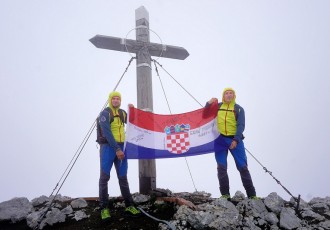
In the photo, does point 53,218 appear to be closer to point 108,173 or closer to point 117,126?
point 108,173

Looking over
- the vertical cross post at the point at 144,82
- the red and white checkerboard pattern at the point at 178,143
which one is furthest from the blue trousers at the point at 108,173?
the red and white checkerboard pattern at the point at 178,143

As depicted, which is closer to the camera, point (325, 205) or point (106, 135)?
point (106, 135)

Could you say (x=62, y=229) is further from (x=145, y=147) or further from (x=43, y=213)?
(x=145, y=147)

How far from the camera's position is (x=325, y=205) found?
6.39 meters

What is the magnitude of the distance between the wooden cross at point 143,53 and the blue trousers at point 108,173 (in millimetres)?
934

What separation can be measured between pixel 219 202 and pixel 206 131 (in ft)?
6.87

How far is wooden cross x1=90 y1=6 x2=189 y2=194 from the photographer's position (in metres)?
6.91

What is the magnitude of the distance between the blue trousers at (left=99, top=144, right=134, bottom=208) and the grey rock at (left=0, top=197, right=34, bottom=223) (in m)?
1.54

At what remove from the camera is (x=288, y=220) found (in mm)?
5098

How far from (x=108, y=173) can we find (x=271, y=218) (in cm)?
316

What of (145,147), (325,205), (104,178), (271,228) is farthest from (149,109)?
(325,205)

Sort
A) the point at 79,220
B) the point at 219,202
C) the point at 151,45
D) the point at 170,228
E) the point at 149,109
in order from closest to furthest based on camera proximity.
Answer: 1. the point at 170,228
2. the point at 219,202
3. the point at 79,220
4. the point at 149,109
5. the point at 151,45

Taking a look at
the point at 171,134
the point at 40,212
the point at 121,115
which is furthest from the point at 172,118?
the point at 40,212

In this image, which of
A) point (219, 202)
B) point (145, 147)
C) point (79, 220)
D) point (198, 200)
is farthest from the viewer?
point (145, 147)
